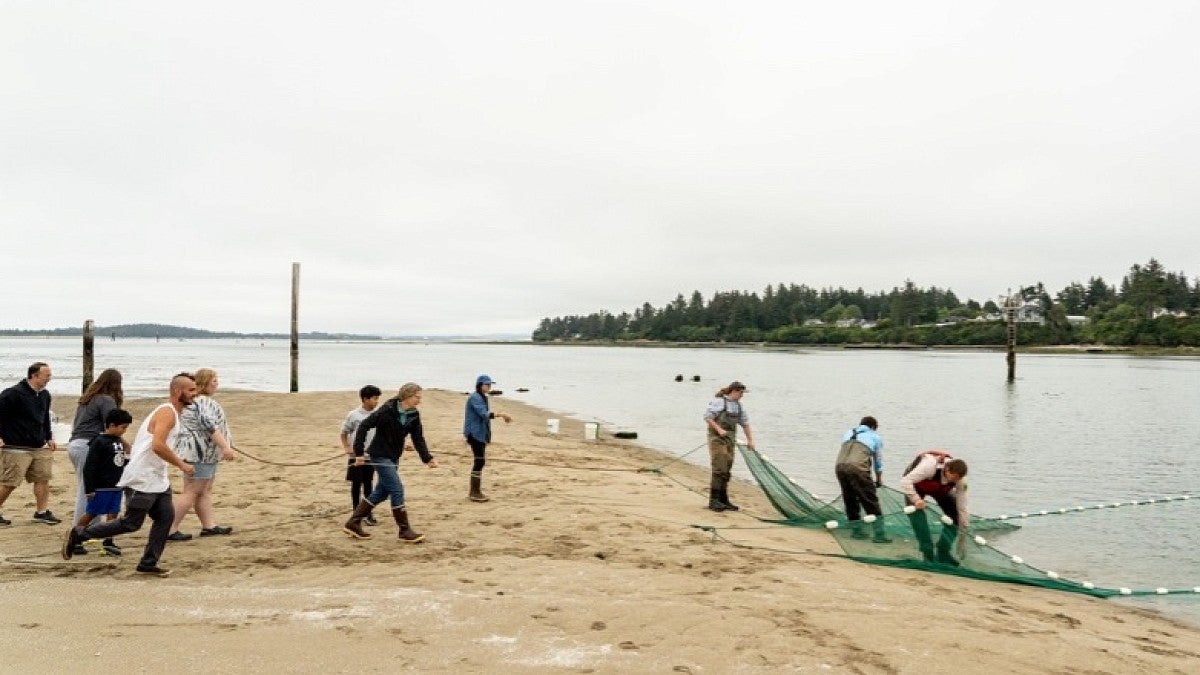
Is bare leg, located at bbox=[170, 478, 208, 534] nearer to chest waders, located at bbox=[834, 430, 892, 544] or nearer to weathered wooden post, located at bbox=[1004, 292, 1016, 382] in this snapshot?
chest waders, located at bbox=[834, 430, 892, 544]

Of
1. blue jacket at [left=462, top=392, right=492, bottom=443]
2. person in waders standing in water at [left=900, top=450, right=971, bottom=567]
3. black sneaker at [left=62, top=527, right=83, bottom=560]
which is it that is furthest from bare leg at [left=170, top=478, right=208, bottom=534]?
person in waders standing in water at [left=900, top=450, right=971, bottom=567]

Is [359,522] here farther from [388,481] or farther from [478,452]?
[478,452]

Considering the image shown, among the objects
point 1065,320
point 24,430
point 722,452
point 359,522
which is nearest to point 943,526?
point 722,452

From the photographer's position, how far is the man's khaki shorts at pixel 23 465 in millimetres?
8099

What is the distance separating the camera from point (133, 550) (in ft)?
24.6

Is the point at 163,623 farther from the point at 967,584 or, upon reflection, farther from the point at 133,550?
the point at 967,584

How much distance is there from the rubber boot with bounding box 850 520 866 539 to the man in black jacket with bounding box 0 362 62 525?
927cm

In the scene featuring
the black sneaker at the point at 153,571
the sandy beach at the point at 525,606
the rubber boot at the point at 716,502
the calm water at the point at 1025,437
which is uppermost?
the black sneaker at the point at 153,571

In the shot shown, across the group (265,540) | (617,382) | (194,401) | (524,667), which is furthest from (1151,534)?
(617,382)

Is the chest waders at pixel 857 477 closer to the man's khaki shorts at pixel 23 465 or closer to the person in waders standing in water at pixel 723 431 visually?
the person in waders standing in water at pixel 723 431

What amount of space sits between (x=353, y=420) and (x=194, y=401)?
2.16 metres

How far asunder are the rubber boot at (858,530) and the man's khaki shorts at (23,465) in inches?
367

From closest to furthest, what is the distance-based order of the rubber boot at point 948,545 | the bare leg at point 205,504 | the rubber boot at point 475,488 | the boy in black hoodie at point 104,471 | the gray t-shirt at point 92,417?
the boy in black hoodie at point 104,471, the gray t-shirt at point 92,417, the bare leg at point 205,504, the rubber boot at point 948,545, the rubber boot at point 475,488

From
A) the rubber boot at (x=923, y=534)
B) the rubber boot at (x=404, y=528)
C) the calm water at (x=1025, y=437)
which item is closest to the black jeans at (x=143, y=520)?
the rubber boot at (x=404, y=528)
